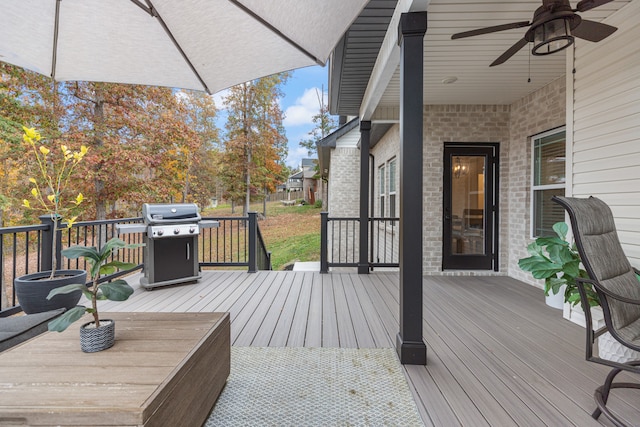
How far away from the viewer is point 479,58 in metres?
3.25

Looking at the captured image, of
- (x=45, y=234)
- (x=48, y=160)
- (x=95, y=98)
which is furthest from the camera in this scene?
(x=95, y=98)

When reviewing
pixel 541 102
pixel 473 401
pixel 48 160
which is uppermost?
pixel 541 102

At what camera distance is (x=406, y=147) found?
85.6 inches

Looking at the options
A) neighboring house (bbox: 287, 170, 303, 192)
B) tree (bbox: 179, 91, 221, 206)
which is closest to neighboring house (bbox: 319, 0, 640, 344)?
tree (bbox: 179, 91, 221, 206)

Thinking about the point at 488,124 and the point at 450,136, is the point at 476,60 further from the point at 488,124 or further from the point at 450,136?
the point at 488,124

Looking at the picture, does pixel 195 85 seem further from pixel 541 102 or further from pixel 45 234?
pixel 541 102

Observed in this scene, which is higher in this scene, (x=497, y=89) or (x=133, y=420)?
(x=497, y=89)

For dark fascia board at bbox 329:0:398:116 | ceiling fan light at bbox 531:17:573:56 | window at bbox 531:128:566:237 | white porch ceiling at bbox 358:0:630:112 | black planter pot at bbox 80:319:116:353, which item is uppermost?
dark fascia board at bbox 329:0:398:116

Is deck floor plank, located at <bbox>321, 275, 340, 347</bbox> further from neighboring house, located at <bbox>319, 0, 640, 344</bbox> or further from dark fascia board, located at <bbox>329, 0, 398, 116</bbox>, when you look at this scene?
dark fascia board, located at <bbox>329, 0, 398, 116</bbox>

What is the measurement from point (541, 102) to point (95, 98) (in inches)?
317

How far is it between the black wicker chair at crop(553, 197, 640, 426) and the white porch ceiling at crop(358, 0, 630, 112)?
67.5 inches

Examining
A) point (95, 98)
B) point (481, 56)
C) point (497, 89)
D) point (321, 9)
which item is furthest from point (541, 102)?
point (95, 98)

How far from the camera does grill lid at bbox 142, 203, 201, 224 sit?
3.70m

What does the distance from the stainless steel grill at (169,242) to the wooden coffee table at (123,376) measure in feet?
6.94
